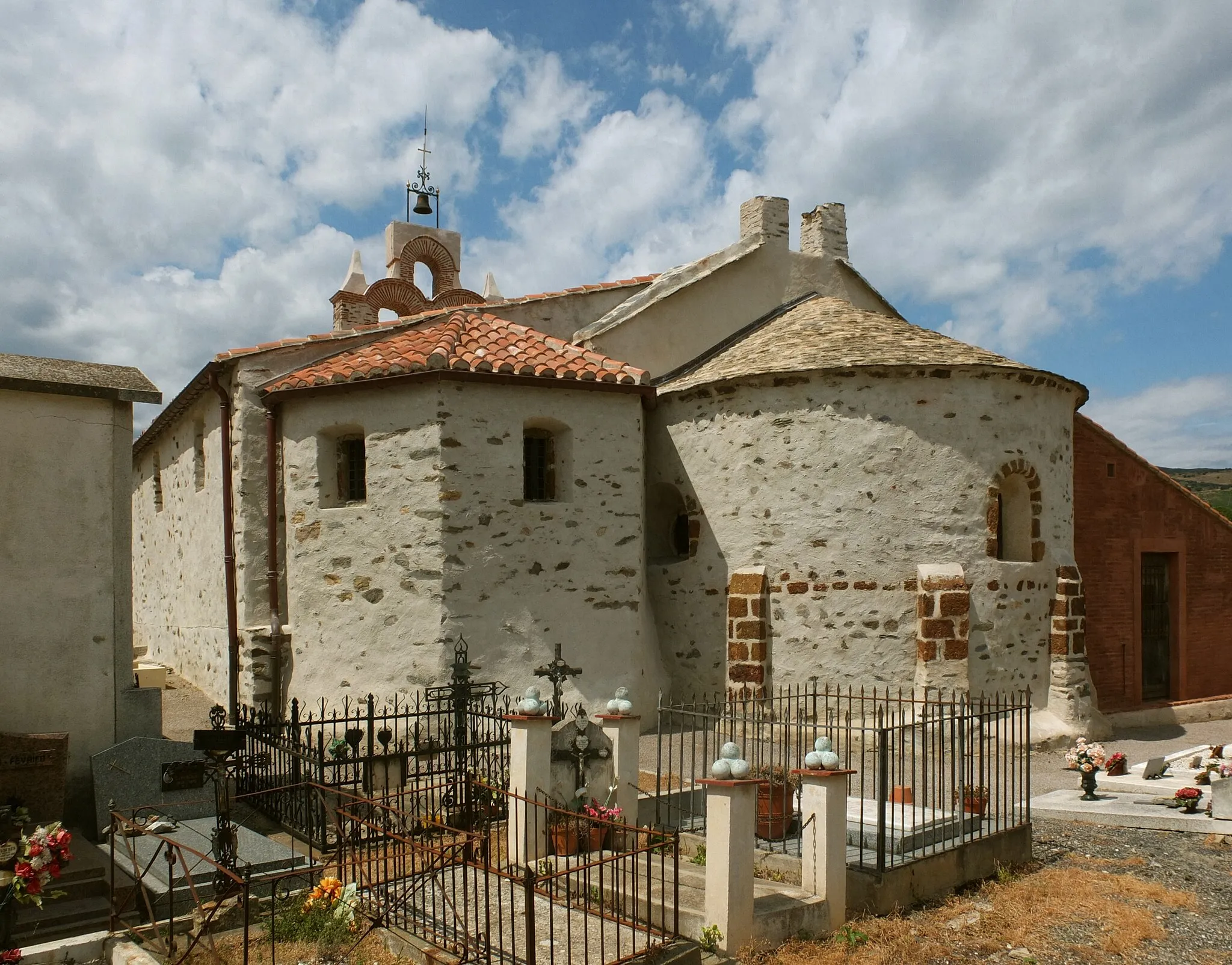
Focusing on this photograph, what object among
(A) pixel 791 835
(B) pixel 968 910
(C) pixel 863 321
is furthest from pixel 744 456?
(B) pixel 968 910

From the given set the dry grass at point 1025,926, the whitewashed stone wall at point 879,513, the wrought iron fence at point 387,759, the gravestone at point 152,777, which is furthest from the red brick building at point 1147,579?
the gravestone at point 152,777

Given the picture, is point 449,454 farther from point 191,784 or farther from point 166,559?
point 166,559

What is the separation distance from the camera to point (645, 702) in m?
13.6

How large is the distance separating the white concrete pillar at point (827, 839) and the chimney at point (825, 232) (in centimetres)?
1309

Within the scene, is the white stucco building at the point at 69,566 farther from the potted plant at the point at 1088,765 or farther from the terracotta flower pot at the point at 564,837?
the potted plant at the point at 1088,765

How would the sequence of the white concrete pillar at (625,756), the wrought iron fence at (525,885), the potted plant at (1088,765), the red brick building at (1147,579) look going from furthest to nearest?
the red brick building at (1147,579) → the potted plant at (1088,765) → the white concrete pillar at (625,756) → the wrought iron fence at (525,885)

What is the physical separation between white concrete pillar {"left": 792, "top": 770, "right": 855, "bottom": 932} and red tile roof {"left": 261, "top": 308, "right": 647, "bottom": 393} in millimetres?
7169

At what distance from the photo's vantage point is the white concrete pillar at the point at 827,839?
6.75 m

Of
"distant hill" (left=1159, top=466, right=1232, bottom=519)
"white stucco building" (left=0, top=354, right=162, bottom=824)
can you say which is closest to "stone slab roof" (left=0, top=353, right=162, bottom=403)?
"white stucco building" (left=0, top=354, right=162, bottom=824)

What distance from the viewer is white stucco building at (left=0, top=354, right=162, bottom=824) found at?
28.6 ft

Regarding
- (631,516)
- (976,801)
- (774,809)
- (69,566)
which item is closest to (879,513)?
(631,516)

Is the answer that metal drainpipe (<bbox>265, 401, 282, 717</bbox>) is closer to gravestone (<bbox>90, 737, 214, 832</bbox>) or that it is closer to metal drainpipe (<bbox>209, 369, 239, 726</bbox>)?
metal drainpipe (<bbox>209, 369, 239, 726</bbox>)

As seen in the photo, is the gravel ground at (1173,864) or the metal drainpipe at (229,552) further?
the metal drainpipe at (229,552)

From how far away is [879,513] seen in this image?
42.4 feet
